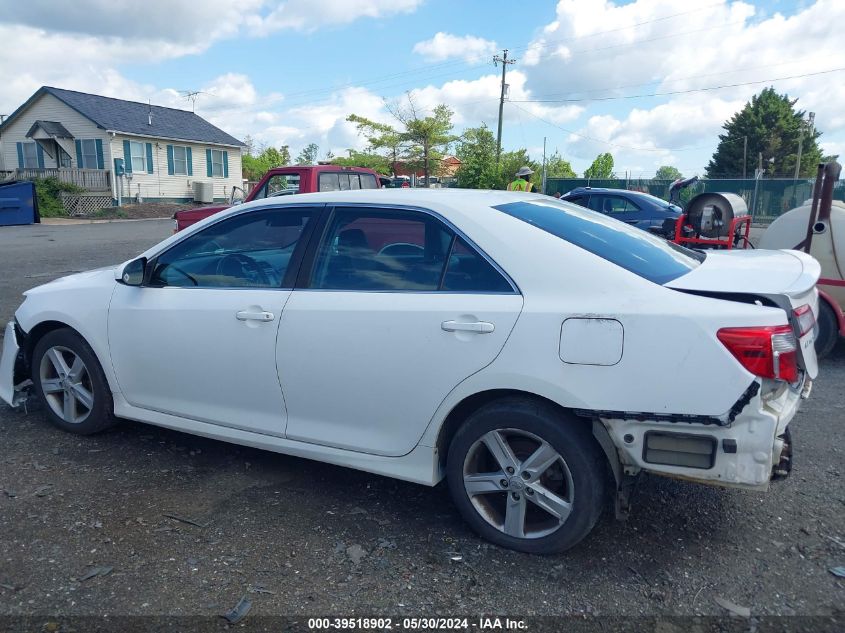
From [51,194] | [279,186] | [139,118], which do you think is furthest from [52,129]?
[279,186]

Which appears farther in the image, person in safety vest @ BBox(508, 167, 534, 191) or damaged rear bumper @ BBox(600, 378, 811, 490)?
person in safety vest @ BBox(508, 167, 534, 191)

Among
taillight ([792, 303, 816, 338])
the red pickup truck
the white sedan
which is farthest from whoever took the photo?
the red pickup truck

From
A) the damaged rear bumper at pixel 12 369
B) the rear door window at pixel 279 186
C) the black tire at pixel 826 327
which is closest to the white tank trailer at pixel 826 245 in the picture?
the black tire at pixel 826 327

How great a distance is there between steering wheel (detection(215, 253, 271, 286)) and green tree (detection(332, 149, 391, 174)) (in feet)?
111

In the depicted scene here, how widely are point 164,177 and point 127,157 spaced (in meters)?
2.60

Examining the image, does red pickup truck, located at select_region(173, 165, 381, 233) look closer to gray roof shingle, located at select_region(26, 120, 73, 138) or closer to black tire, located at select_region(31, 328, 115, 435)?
black tire, located at select_region(31, 328, 115, 435)

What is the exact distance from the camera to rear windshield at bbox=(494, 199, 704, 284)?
3.05 metres

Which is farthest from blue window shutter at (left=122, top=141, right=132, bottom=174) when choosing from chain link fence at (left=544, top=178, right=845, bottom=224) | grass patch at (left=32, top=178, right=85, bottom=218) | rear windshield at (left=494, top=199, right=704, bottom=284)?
rear windshield at (left=494, top=199, right=704, bottom=284)

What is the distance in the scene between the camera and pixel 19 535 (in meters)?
3.21

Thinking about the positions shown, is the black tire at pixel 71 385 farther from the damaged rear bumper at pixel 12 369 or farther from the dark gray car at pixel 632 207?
the dark gray car at pixel 632 207

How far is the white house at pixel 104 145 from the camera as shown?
104 feet

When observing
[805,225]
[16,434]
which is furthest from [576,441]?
[805,225]

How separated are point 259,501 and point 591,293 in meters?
2.04

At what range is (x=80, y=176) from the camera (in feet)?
103
